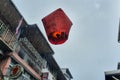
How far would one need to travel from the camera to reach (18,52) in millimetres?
17047

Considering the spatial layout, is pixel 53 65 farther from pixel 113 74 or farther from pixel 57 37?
pixel 57 37

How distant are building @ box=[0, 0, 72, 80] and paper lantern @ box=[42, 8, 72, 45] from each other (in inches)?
428

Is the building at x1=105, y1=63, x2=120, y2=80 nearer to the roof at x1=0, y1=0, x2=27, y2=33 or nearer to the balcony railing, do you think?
the balcony railing

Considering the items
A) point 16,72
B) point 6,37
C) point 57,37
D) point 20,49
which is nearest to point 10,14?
point 6,37

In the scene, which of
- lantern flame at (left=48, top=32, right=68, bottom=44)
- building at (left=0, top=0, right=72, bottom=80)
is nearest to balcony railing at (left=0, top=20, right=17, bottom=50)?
building at (left=0, top=0, right=72, bottom=80)

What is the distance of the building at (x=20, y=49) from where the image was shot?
1446 centimetres

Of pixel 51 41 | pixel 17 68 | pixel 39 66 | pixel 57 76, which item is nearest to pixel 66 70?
pixel 57 76

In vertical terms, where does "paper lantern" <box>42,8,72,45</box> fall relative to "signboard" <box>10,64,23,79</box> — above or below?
above

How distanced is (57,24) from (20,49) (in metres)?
15.0

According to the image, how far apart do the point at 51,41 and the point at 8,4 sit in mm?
12764

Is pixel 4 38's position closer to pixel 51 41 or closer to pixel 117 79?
pixel 117 79

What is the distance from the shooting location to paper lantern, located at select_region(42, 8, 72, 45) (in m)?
2.88

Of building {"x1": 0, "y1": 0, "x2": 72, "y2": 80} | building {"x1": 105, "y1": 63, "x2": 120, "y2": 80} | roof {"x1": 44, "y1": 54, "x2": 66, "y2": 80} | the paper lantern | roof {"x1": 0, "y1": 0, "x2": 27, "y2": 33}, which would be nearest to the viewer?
the paper lantern

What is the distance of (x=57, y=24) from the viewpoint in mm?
2912
